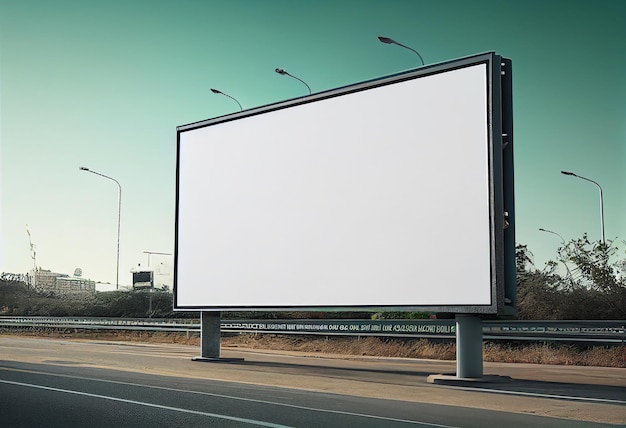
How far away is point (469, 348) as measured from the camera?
15641 millimetres

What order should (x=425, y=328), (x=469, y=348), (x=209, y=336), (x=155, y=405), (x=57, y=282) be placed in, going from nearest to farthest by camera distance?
(x=155, y=405), (x=469, y=348), (x=209, y=336), (x=425, y=328), (x=57, y=282)

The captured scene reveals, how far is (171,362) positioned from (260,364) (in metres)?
2.41

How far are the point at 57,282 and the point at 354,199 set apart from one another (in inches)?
2036

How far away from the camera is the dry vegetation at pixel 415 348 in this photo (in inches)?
828

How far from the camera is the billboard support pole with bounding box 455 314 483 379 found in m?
15.5

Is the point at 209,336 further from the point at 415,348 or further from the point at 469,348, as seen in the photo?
the point at 469,348

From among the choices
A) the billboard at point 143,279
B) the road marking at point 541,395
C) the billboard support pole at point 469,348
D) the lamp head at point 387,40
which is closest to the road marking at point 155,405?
the road marking at point 541,395

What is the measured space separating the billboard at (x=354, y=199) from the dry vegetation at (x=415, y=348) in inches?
264

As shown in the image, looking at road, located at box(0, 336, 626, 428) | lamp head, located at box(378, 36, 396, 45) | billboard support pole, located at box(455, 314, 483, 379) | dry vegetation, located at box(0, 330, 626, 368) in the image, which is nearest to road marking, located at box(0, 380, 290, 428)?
road, located at box(0, 336, 626, 428)

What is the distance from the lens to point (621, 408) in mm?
11812

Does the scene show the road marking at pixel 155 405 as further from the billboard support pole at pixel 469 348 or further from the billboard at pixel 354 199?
the billboard at pixel 354 199

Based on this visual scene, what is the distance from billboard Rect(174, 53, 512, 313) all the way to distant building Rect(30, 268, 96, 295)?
4301cm

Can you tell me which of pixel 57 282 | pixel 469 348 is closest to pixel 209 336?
pixel 469 348

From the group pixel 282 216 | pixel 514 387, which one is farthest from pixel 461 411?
pixel 282 216
